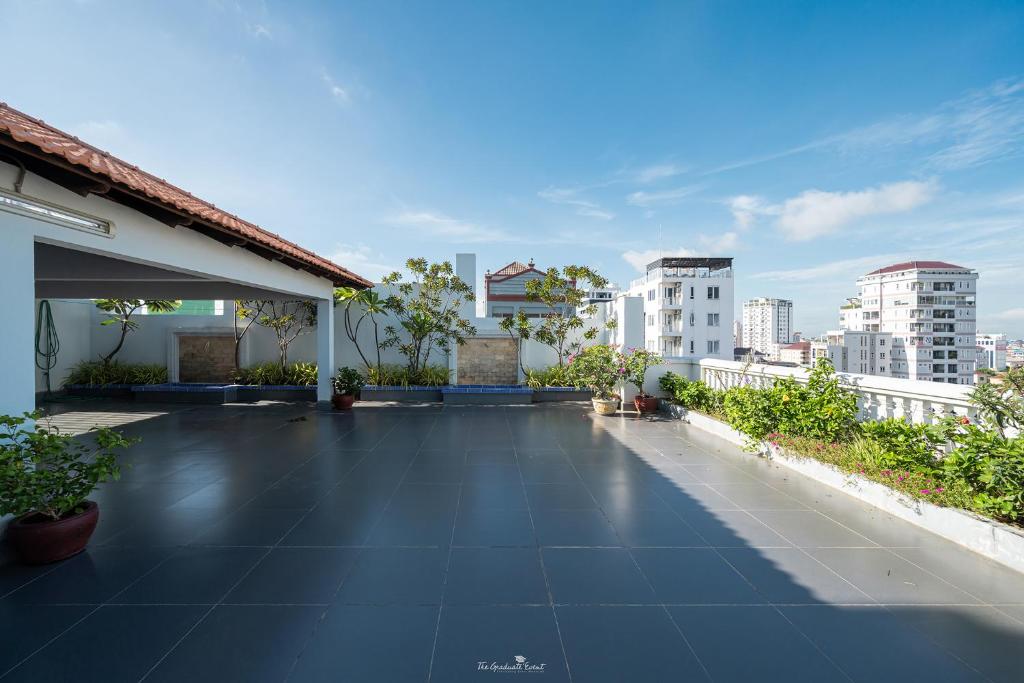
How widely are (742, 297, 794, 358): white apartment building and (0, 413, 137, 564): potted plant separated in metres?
154

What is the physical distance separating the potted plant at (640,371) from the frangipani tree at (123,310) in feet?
39.4

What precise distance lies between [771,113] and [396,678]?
1312 centimetres

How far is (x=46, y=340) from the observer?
1099cm

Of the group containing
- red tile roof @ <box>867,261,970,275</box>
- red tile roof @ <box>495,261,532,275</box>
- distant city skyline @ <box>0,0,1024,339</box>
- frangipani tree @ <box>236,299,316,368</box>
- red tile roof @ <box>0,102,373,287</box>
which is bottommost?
frangipani tree @ <box>236,299,316,368</box>

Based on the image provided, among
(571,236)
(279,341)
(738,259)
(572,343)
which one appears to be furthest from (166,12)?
(738,259)

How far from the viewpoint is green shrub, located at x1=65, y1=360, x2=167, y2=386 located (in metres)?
11.6

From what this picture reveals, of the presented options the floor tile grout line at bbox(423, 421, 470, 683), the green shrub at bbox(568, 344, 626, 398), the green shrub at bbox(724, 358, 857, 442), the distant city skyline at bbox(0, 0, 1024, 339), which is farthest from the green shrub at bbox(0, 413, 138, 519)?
the green shrub at bbox(568, 344, 626, 398)

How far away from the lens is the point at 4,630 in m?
2.32

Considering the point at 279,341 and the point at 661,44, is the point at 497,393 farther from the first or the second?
the point at 661,44

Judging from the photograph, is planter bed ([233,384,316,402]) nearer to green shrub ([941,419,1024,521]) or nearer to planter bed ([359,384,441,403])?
planter bed ([359,384,441,403])

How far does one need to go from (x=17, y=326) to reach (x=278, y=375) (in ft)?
28.8

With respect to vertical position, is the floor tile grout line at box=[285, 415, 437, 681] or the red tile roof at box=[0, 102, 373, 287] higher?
the red tile roof at box=[0, 102, 373, 287]

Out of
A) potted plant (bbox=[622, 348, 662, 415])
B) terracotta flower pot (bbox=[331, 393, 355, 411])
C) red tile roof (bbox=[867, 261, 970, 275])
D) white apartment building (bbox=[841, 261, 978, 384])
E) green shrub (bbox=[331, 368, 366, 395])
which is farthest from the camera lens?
red tile roof (bbox=[867, 261, 970, 275])

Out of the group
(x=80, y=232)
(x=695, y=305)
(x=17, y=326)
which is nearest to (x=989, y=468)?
(x=17, y=326)
